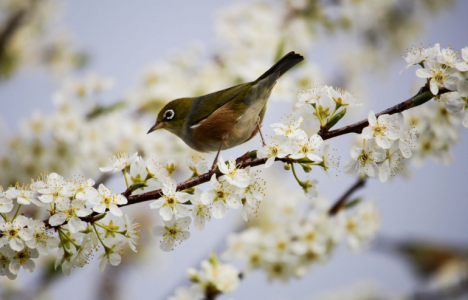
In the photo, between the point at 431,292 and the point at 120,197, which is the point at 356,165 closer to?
the point at 120,197

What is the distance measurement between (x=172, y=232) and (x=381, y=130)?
96 cm

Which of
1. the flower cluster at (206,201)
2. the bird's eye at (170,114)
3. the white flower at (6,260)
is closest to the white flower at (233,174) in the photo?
the flower cluster at (206,201)

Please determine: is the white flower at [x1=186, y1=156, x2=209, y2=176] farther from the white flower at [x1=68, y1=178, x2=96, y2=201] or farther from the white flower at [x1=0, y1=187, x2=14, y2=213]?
the white flower at [x1=0, y1=187, x2=14, y2=213]

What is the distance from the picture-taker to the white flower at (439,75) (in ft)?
4.58

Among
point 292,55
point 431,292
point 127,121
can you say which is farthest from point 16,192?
point 431,292

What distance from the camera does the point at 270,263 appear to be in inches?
104

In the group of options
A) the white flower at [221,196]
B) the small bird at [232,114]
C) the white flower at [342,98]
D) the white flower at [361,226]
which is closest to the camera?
the white flower at [221,196]

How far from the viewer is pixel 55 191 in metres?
1.34

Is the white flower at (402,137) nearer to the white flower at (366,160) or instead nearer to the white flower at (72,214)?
the white flower at (366,160)

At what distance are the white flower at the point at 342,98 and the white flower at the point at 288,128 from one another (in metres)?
0.20

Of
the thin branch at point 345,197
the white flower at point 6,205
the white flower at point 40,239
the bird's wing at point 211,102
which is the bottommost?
the thin branch at point 345,197

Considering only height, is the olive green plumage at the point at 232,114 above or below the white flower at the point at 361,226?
above

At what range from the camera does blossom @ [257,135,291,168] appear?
1.36 m

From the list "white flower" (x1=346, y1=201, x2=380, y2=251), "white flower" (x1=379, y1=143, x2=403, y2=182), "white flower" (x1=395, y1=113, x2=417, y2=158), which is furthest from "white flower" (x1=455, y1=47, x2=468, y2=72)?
→ "white flower" (x1=346, y1=201, x2=380, y2=251)
